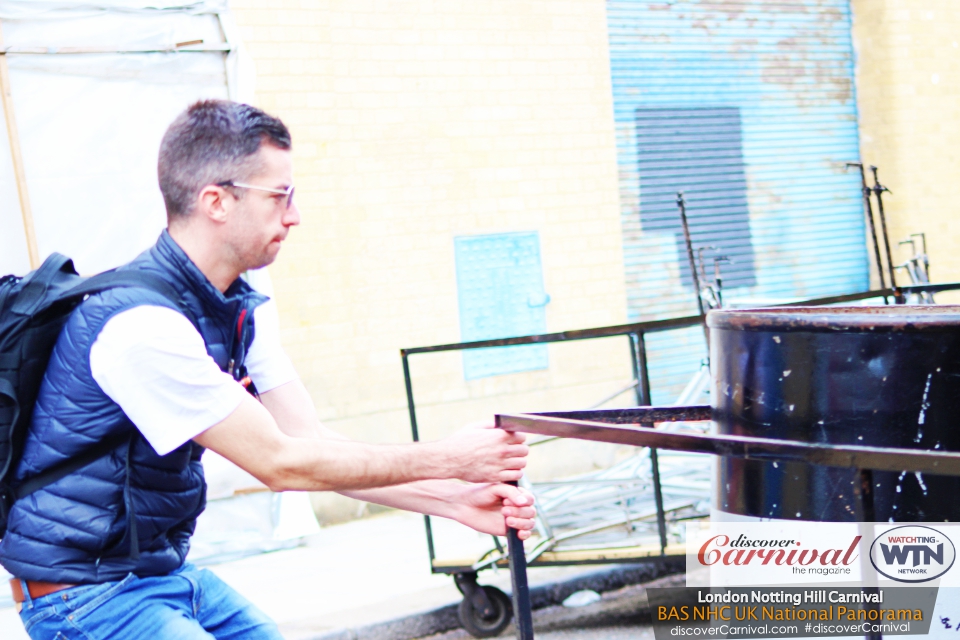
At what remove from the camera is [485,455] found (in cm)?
208

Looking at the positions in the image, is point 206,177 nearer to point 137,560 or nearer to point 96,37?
point 137,560

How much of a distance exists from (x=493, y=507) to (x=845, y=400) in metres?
0.84

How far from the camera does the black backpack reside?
204 cm

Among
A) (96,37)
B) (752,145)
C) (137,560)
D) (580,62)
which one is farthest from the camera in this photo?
(752,145)

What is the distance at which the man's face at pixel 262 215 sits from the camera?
2.26 metres

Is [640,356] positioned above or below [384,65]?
below

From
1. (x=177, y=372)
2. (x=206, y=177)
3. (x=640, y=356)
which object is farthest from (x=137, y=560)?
(x=640, y=356)

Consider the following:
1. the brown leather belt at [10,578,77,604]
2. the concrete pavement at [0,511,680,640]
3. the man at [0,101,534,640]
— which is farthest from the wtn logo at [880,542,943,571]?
the concrete pavement at [0,511,680,640]

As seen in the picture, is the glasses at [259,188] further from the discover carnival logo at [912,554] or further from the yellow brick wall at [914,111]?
the yellow brick wall at [914,111]

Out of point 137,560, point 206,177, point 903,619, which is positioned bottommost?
point 903,619

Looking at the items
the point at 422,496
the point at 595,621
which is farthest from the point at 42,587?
the point at 595,621

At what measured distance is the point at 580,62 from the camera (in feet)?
26.8

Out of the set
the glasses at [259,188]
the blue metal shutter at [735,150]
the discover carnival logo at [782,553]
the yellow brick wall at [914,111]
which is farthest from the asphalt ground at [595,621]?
the yellow brick wall at [914,111]

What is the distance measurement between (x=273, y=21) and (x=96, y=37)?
4.59 feet
